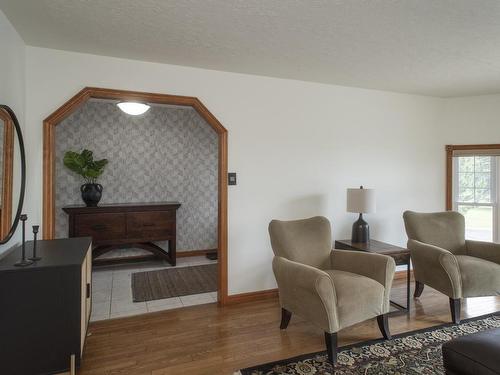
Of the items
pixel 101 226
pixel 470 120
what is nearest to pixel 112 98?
pixel 101 226

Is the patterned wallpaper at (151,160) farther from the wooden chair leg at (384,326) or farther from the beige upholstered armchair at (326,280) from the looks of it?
the wooden chair leg at (384,326)

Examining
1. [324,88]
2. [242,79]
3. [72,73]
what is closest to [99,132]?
[72,73]

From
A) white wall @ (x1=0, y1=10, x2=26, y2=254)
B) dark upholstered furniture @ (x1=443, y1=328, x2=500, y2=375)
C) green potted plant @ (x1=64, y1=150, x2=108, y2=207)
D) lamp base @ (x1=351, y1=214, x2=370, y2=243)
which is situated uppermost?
white wall @ (x1=0, y1=10, x2=26, y2=254)

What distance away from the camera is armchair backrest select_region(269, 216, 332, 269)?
274 centimetres

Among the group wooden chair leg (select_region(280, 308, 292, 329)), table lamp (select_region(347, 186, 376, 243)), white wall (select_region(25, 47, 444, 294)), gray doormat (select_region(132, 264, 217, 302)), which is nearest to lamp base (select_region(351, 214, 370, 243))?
table lamp (select_region(347, 186, 376, 243))

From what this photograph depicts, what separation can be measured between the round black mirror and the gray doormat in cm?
163

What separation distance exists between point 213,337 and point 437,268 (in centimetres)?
213

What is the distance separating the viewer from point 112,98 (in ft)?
9.32

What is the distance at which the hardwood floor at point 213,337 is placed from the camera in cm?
218

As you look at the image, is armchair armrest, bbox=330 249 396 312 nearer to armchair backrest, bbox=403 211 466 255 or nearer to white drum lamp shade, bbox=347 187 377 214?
white drum lamp shade, bbox=347 187 377 214

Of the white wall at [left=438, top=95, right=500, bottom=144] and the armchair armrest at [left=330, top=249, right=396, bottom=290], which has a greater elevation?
the white wall at [left=438, top=95, right=500, bottom=144]

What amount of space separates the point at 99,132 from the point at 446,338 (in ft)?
16.0

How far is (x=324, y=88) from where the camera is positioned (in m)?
3.63

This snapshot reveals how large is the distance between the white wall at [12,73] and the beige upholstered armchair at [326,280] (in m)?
2.03
